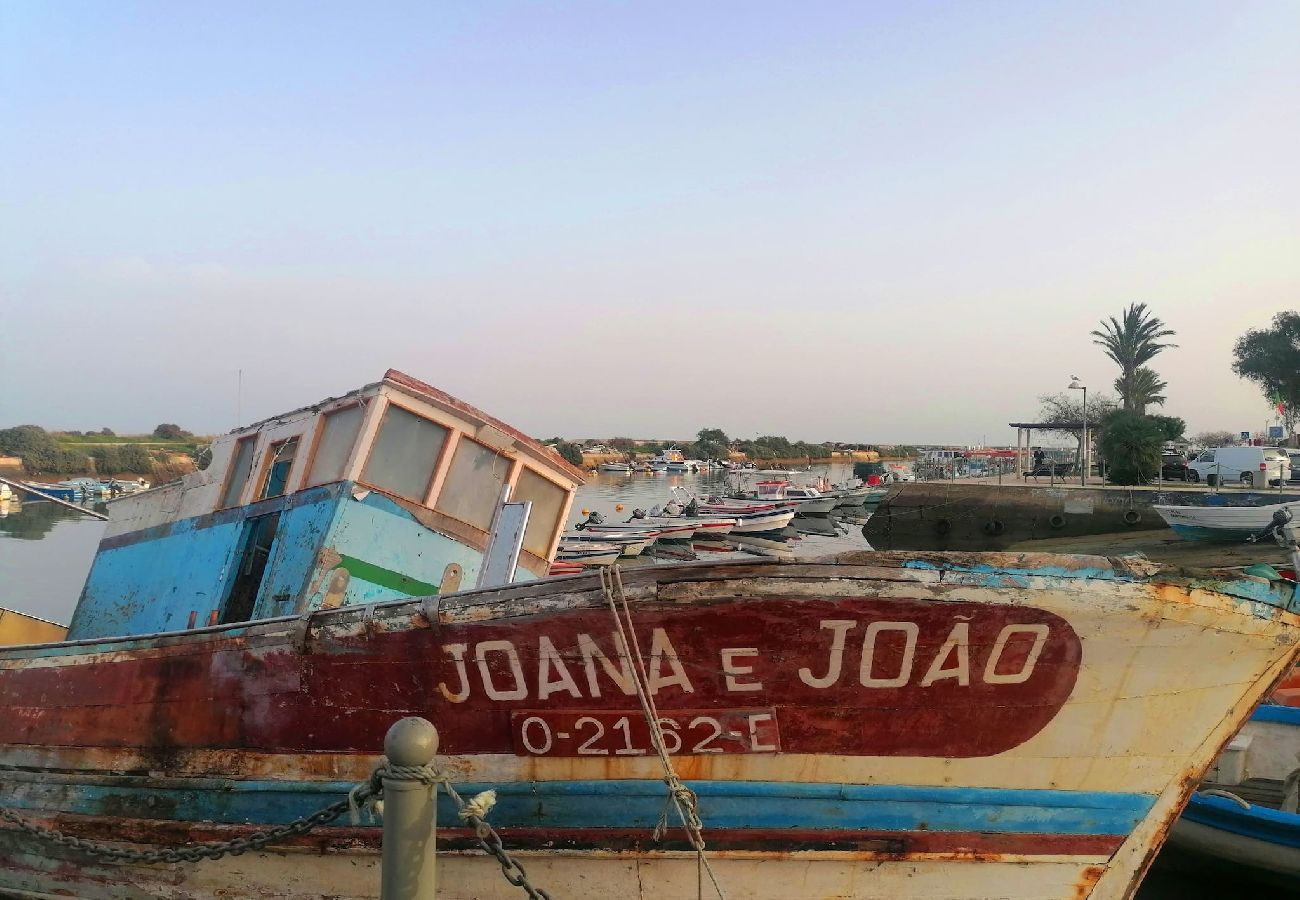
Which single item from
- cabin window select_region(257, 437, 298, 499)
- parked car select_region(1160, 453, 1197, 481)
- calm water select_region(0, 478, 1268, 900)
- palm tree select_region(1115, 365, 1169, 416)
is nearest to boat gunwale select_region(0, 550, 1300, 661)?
cabin window select_region(257, 437, 298, 499)

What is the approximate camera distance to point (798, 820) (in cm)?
419

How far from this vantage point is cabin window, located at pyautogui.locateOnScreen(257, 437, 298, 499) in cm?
678

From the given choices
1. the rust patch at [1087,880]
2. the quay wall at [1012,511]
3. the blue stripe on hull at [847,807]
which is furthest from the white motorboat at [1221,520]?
the blue stripe on hull at [847,807]

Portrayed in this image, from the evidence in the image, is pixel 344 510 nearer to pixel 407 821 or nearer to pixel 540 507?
pixel 540 507

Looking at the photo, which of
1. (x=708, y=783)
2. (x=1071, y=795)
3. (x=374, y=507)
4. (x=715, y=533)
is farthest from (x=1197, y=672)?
(x=715, y=533)

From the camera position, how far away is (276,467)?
6.91m

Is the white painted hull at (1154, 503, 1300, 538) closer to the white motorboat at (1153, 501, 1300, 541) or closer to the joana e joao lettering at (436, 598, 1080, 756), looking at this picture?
the white motorboat at (1153, 501, 1300, 541)

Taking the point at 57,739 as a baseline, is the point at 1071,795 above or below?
above

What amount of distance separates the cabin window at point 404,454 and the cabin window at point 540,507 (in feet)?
2.50

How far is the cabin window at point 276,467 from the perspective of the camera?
678 centimetres

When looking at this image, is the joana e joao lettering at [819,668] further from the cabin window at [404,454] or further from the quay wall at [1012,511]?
the quay wall at [1012,511]

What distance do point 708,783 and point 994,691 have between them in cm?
140

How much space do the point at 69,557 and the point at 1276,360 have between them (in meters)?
56.4

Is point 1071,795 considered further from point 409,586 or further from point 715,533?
point 715,533
